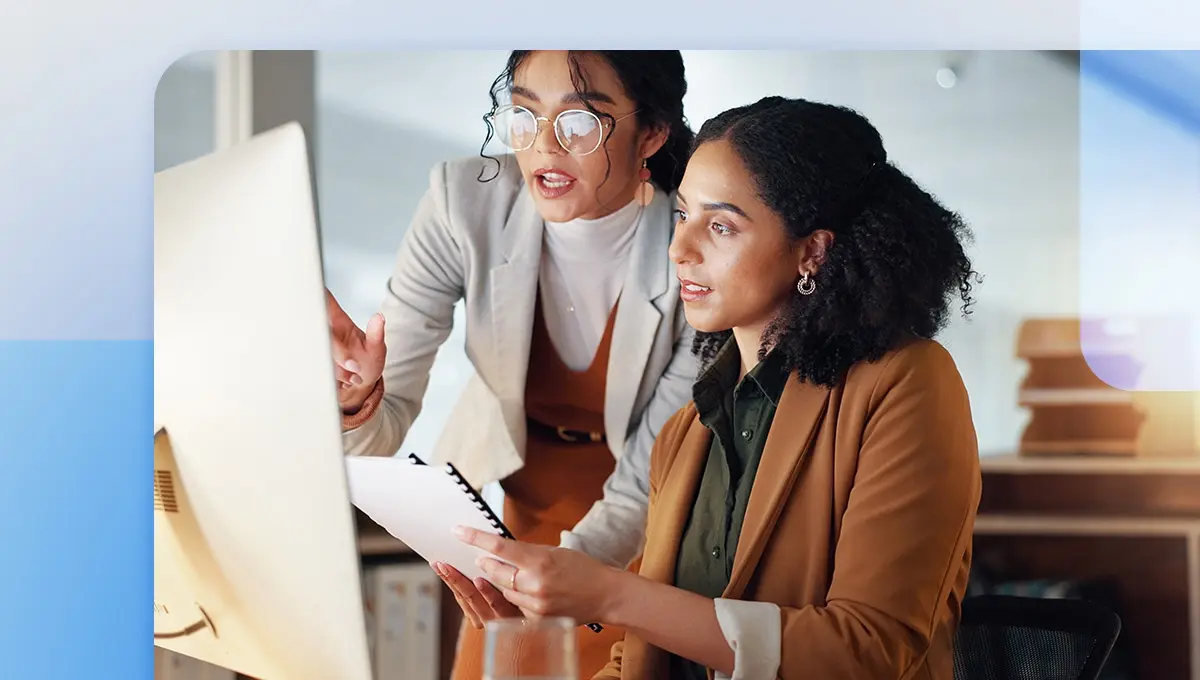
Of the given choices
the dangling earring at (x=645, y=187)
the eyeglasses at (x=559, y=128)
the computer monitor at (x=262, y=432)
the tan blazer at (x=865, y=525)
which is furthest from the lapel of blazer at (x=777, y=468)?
the computer monitor at (x=262, y=432)

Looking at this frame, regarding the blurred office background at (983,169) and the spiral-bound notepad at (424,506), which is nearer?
the spiral-bound notepad at (424,506)

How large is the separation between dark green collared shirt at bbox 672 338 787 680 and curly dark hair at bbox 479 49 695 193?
274 millimetres

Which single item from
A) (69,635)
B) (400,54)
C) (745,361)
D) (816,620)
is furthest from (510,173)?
(69,635)

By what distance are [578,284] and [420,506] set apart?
15.7 inches

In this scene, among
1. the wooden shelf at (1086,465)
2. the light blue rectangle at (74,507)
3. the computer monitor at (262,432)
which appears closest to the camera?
the computer monitor at (262,432)

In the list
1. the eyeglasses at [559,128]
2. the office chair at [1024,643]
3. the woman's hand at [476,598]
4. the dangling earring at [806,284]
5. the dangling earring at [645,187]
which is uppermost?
the eyeglasses at [559,128]

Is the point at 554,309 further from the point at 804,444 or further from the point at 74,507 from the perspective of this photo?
the point at 74,507

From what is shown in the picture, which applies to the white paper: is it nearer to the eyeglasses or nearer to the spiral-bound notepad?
the spiral-bound notepad

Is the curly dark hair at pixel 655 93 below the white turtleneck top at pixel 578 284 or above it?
above

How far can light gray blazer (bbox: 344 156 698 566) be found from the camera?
1.66 metres

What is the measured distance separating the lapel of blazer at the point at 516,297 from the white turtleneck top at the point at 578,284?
0.06 feet

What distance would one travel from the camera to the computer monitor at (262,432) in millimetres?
910

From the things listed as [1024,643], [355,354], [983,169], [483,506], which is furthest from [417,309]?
[1024,643]

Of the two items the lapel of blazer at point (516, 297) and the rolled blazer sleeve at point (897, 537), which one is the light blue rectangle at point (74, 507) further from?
the rolled blazer sleeve at point (897, 537)
